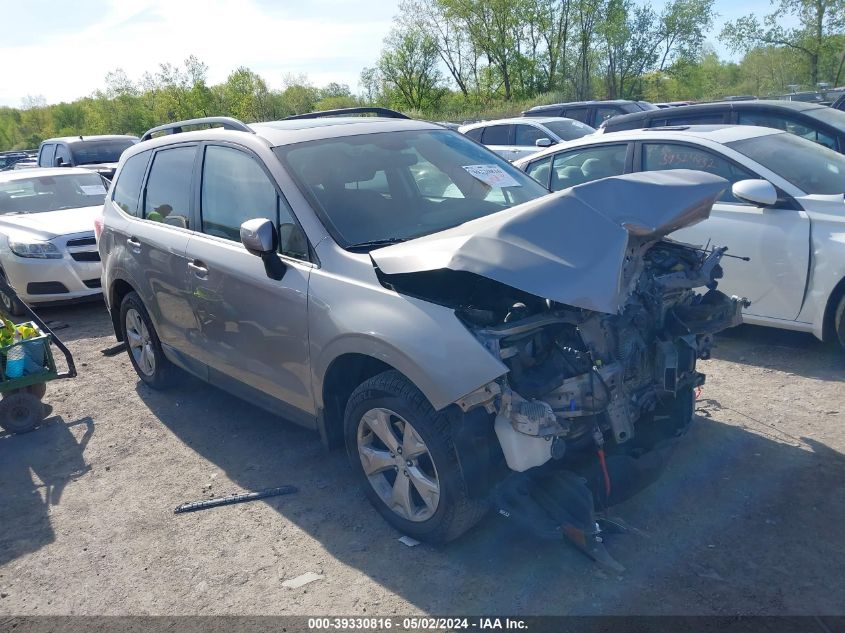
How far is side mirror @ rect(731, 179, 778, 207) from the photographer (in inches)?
199

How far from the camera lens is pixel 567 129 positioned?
47.2 feet

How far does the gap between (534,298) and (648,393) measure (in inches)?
31.0

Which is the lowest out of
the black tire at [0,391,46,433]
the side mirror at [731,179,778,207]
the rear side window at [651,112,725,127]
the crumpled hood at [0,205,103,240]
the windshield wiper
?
the black tire at [0,391,46,433]

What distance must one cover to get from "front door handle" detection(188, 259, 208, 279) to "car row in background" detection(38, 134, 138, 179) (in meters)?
11.5

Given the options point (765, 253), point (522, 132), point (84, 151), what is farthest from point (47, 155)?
point (765, 253)

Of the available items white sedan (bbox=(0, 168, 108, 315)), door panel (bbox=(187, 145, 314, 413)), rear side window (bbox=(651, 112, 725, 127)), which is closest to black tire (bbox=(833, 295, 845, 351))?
rear side window (bbox=(651, 112, 725, 127))

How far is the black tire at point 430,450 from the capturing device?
10.3 ft

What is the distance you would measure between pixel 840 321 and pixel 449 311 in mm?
3414

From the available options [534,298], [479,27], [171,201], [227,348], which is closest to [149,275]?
[171,201]

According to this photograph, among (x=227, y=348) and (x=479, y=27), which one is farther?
(x=479, y=27)

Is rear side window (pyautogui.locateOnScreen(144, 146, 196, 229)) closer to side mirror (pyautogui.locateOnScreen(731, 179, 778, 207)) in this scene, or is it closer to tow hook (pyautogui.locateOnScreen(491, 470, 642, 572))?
tow hook (pyautogui.locateOnScreen(491, 470, 642, 572))

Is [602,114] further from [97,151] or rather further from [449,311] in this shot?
[449,311]

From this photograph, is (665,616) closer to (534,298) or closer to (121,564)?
(534,298)

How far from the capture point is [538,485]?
10.7ft
